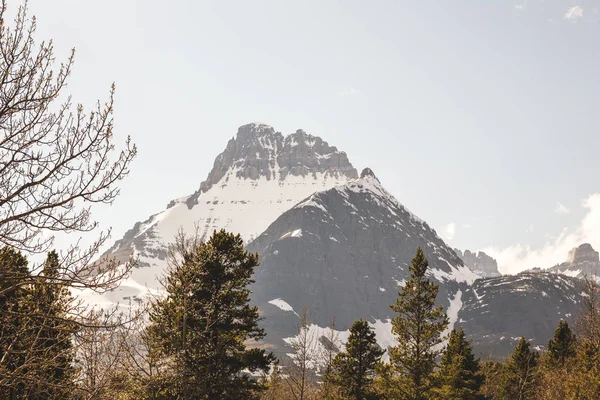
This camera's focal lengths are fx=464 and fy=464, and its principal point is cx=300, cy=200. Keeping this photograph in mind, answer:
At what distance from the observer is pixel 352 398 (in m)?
26.0

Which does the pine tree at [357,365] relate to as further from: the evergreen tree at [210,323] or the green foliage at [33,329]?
the green foliage at [33,329]

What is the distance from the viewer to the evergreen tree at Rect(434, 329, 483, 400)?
96.0 ft

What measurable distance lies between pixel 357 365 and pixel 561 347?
25.6 metres

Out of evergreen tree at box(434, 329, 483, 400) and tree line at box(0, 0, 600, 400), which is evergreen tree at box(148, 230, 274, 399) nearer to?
tree line at box(0, 0, 600, 400)

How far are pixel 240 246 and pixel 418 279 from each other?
14671mm

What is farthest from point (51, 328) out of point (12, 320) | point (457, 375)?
point (457, 375)

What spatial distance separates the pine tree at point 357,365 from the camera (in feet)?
86.0

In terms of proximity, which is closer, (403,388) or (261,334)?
(261,334)

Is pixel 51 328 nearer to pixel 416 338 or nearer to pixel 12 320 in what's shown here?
pixel 12 320

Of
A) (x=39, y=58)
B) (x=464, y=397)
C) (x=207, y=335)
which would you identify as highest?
(x=39, y=58)

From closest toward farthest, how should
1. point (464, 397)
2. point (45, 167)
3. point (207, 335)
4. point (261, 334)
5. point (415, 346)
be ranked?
point (45, 167), point (207, 335), point (261, 334), point (415, 346), point (464, 397)

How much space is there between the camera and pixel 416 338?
28.3 meters

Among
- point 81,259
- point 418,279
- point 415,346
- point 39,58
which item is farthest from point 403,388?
point 39,58

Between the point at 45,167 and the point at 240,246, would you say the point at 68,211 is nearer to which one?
the point at 45,167
